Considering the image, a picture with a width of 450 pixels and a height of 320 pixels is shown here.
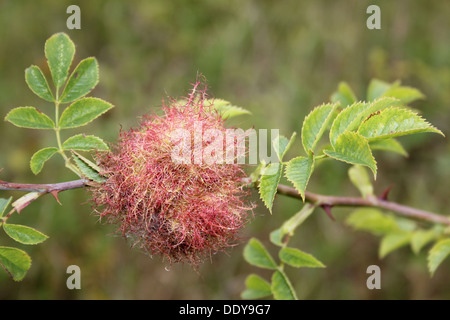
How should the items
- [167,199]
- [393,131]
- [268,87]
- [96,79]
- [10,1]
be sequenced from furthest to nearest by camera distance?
[10,1] → [268,87] → [96,79] → [167,199] → [393,131]

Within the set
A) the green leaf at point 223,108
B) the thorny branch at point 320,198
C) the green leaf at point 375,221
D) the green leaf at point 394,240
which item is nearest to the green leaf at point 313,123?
the thorny branch at point 320,198

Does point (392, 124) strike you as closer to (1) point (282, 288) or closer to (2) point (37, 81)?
(1) point (282, 288)

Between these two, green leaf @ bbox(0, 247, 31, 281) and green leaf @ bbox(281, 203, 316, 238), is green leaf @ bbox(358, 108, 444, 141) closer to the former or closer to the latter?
green leaf @ bbox(281, 203, 316, 238)

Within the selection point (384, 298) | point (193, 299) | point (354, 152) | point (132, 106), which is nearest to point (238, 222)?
point (354, 152)

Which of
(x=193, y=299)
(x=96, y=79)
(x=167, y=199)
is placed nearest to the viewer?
(x=167, y=199)

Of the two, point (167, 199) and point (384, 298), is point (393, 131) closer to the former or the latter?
point (167, 199)

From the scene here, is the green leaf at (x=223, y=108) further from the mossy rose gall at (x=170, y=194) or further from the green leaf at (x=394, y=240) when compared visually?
the green leaf at (x=394, y=240)
